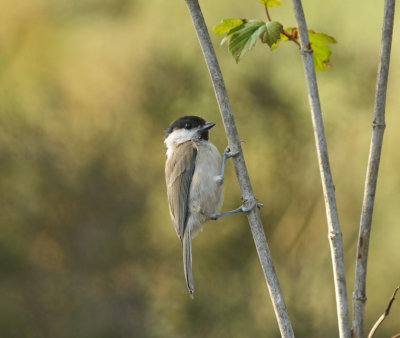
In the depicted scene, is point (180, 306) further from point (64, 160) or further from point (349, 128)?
point (349, 128)

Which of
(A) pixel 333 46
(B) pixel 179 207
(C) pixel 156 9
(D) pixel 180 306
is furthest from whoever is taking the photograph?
(C) pixel 156 9

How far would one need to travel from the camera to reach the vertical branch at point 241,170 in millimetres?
1150

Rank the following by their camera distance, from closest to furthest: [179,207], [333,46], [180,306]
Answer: [179,207] → [180,306] → [333,46]

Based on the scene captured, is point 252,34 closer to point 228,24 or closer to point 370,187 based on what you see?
point 228,24

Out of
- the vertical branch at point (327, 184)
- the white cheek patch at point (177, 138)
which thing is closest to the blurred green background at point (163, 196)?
the white cheek patch at point (177, 138)

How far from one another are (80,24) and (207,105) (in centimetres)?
105

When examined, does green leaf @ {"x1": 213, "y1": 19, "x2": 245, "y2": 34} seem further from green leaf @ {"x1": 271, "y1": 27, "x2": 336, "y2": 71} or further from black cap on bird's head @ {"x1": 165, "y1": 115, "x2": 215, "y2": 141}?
black cap on bird's head @ {"x1": 165, "y1": 115, "x2": 215, "y2": 141}

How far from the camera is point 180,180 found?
7.93ft

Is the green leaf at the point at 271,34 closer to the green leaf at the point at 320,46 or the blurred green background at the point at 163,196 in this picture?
the green leaf at the point at 320,46

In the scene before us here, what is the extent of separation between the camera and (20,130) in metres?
3.00

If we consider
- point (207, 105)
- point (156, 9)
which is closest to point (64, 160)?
point (207, 105)

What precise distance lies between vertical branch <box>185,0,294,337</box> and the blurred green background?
5.38ft

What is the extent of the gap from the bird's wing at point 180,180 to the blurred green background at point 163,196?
1.79ft

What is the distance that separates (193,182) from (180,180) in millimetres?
66
